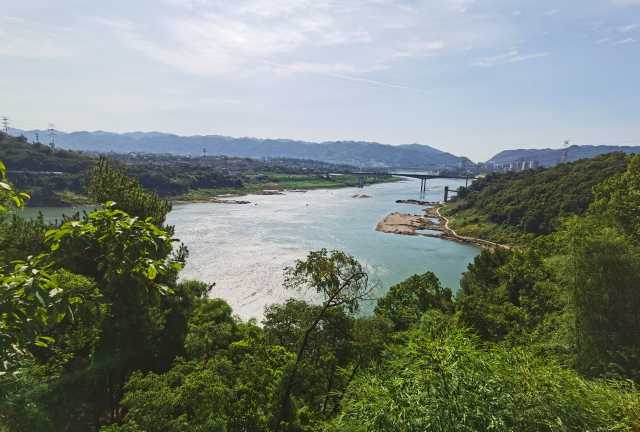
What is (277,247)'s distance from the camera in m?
36.0

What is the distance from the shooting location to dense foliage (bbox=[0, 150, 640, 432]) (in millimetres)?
2303

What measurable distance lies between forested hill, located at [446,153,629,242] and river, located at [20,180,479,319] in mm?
7308

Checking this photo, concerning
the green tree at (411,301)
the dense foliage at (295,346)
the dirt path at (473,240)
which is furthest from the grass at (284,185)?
the dense foliage at (295,346)

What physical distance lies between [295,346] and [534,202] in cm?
4573

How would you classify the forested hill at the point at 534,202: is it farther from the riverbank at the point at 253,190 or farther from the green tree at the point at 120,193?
the riverbank at the point at 253,190

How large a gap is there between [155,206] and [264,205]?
5485 centimetres

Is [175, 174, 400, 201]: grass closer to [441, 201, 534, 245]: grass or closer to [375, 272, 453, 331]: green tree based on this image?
[441, 201, 534, 245]: grass

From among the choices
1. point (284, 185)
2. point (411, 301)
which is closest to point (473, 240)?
point (411, 301)

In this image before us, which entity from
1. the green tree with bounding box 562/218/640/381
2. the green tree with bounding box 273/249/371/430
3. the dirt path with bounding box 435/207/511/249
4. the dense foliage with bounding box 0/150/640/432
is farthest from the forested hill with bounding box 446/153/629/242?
the green tree with bounding box 273/249/371/430

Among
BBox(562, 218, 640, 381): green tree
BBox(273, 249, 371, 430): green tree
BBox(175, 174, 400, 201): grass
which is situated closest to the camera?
BBox(273, 249, 371, 430): green tree

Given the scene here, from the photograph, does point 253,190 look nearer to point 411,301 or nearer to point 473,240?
point 473,240

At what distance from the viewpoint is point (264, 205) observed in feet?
222

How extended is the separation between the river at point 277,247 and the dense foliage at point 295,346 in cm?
496

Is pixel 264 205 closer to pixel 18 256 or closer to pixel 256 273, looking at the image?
pixel 256 273
